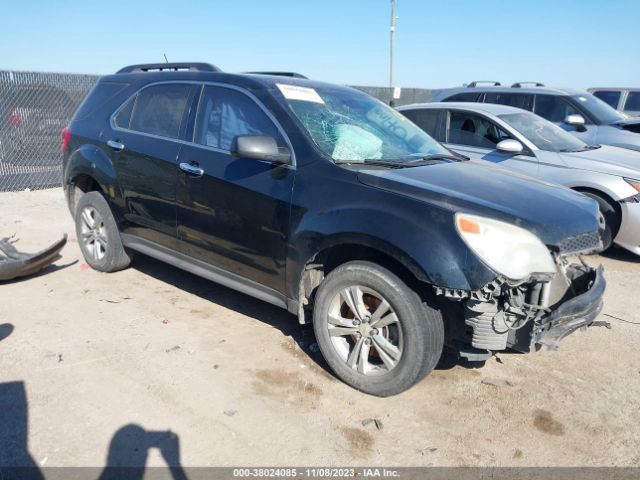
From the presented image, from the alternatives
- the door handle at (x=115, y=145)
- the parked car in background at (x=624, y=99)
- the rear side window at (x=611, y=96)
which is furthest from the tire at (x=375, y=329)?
the rear side window at (x=611, y=96)

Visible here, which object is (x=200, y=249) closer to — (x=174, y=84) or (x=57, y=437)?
(x=174, y=84)

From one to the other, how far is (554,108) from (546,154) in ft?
10.9

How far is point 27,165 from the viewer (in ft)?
31.0

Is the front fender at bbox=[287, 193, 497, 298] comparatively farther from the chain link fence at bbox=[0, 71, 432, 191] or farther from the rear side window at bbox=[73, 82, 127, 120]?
the chain link fence at bbox=[0, 71, 432, 191]

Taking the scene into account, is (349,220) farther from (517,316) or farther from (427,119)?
(427,119)

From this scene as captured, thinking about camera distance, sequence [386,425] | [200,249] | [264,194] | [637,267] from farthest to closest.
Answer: [637,267] → [200,249] → [264,194] → [386,425]

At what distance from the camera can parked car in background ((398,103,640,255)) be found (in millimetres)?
5945

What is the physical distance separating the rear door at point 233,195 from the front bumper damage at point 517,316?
125 cm

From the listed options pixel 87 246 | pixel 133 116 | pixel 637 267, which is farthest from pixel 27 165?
pixel 637 267

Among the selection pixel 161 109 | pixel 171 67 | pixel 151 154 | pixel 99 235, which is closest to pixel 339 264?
pixel 151 154

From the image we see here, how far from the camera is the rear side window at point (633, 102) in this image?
43.4 ft

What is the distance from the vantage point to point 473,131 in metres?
6.96

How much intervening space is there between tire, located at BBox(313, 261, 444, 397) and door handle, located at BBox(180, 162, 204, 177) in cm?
130

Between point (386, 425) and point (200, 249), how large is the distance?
6.40 feet
